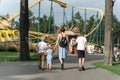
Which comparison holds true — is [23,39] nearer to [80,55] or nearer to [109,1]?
[109,1]

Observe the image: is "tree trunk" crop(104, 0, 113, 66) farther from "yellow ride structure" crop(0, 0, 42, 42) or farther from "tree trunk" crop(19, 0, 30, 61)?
"yellow ride structure" crop(0, 0, 42, 42)

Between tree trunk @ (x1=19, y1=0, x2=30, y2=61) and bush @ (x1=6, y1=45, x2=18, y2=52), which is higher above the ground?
tree trunk @ (x1=19, y1=0, x2=30, y2=61)

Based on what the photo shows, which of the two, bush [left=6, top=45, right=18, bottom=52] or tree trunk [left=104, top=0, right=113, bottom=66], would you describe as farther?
bush [left=6, top=45, right=18, bottom=52]

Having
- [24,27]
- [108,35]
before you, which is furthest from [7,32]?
[108,35]

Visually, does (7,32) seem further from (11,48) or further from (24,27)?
(24,27)

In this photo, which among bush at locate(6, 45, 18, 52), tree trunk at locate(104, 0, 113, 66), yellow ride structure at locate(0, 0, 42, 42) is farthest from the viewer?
yellow ride structure at locate(0, 0, 42, 42)

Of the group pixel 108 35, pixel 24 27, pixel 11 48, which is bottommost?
pixel 11 48

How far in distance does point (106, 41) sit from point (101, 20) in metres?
51.6

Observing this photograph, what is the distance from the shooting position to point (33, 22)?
334 feet

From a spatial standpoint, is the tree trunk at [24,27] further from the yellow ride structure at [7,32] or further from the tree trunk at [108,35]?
the yellow ride structure at [7,32]

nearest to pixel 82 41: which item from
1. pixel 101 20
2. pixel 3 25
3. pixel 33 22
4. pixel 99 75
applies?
pixel 99 75

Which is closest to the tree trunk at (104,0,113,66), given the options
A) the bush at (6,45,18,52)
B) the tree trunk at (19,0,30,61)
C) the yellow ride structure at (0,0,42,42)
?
the tree trunk at (19,0,30,61)

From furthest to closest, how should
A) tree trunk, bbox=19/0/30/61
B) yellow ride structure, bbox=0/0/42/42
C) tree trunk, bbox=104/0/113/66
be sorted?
yellow ride structure, bbox=0/0/42/42 < tree trunk, bbox=19/0/30/61 < tree trunk, bbox=104/0/113/66

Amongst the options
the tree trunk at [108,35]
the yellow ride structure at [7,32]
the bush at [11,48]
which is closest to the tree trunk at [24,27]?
the tree trunk at [108,35]
